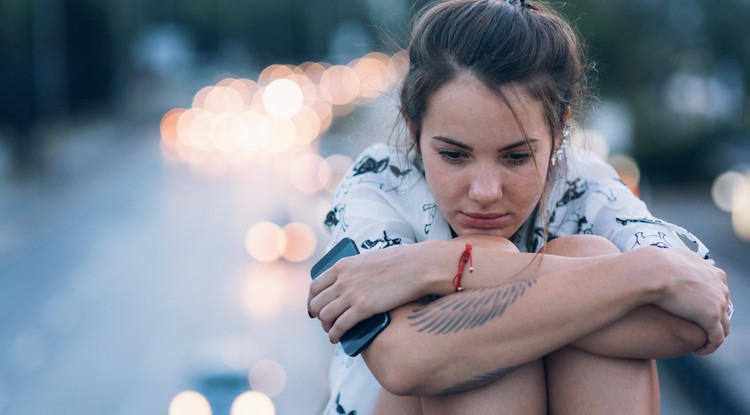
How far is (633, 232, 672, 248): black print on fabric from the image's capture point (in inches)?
94.8

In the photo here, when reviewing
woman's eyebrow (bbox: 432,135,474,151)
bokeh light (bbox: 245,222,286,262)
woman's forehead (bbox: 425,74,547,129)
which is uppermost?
woman's forehead (bbox: 425,74,547,129)

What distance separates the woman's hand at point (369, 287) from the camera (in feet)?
7.43

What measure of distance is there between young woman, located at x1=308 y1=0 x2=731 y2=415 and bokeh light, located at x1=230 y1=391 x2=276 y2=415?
8.71 feet

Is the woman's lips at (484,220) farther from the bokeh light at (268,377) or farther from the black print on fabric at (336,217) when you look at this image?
the bokeh light at (268,377)

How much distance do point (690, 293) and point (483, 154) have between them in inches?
20.8

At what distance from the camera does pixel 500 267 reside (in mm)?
2299

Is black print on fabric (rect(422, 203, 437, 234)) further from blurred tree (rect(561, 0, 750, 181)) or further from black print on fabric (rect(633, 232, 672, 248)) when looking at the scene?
blurred tree (rect(561, 0, 750, 181))

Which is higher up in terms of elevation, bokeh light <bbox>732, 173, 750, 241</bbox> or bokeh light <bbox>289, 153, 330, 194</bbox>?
bokeh light <bbox>732, 173, 750, 241</bbox>

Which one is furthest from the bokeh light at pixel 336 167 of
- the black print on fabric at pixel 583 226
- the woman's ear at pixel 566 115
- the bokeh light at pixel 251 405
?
the woman's ear at pixel 566 115

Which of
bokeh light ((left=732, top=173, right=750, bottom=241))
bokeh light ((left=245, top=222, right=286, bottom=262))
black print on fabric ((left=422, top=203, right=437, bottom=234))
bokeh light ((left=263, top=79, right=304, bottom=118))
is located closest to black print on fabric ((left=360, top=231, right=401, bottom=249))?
black print on fabric ((left=422, top=203, right=437, bottom=234))

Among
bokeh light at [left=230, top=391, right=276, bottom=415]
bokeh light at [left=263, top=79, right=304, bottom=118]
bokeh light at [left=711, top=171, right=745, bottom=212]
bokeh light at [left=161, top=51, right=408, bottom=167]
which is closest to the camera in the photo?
bokeh light at [left=230, top=391, right=276, bottom=415]

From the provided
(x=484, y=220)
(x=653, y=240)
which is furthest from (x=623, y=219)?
(x=484, y=220)

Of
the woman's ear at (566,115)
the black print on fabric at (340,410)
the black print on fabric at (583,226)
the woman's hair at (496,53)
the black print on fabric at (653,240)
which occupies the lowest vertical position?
the black print on fabric at (340,410)

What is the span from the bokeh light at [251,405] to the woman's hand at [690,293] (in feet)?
10.6
